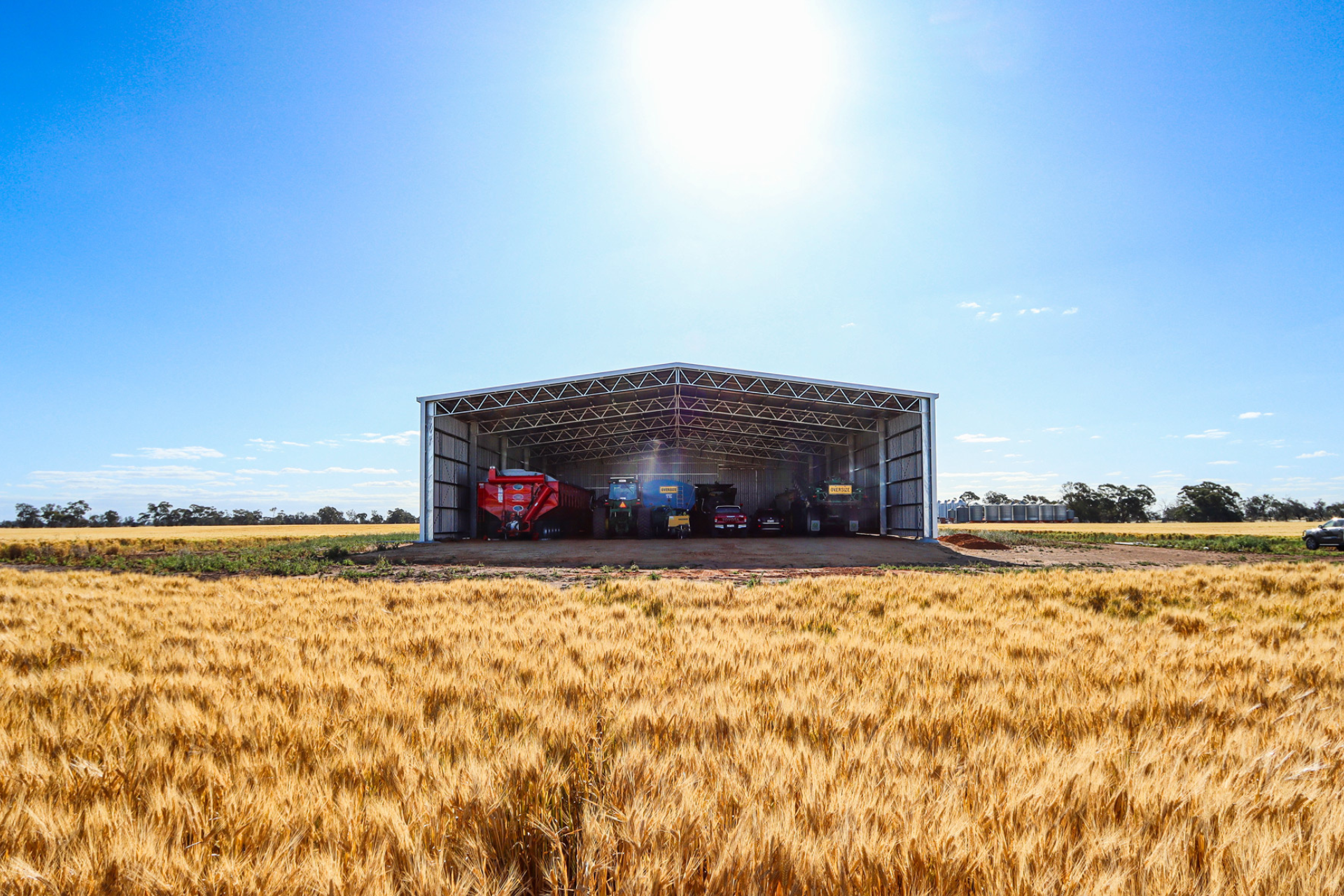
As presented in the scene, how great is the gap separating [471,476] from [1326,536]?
44253 mm

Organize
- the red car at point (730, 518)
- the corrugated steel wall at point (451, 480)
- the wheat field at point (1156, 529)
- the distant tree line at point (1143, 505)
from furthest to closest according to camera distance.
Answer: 1. the distant tree line at point (1143, 505)
2. the wheat field at point (1156, 529)
3. the red car at point (730, 518)
4. the corrugated steel wall at point (451, 480)

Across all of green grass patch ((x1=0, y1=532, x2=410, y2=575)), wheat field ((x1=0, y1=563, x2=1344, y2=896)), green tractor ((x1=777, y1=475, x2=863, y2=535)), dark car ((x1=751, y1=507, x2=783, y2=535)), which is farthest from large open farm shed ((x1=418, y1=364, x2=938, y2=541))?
wheat field ((x1=0, y1=563, x2=1344, y2=896))

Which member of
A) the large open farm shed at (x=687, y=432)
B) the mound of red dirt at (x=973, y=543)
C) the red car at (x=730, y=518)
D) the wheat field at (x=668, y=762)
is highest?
the large open farm shed at (x=687, y=432)

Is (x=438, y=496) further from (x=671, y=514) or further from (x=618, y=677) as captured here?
(x=618, y=677)

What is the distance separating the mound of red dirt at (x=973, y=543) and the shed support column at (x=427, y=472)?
2496 centimetres

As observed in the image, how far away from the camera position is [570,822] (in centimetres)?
199

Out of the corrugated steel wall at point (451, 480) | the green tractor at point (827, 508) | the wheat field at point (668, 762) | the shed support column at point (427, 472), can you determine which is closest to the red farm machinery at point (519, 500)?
the corrugated steel wall at point (451, 480)

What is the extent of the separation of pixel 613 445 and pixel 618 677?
48.8 metres

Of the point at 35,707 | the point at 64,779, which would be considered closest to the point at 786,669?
the point at 64,779

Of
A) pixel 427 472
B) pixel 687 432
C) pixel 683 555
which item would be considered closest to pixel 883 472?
pixel 687 432

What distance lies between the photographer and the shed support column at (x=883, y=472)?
37281 millimetres

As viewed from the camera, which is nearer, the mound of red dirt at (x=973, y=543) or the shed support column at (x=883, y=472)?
the mound of red dirt at (x=973, y=543)

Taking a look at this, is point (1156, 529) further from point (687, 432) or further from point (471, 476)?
point (471, 476)

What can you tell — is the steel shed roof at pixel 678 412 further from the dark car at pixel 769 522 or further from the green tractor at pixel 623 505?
the dark car at pixel 769 522
